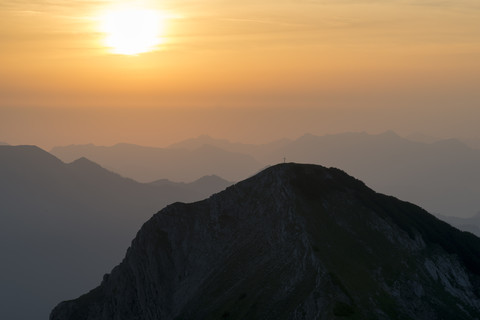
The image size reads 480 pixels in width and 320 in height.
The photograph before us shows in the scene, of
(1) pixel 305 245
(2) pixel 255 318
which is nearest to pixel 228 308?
(2) pixel 255 318

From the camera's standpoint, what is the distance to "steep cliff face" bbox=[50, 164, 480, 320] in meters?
119

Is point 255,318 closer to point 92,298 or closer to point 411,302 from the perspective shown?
point 411,302

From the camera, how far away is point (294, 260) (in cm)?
13062

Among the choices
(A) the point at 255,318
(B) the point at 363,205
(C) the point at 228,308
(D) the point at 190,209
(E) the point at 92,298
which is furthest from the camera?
(E) the point at 92,298

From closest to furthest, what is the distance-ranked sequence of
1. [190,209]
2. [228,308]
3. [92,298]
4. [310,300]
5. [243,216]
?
1. [310,300]
2. [228,308]
3. [243,216]
4. [190,209]
5. [92,298]

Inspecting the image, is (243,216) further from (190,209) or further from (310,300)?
(310,300)

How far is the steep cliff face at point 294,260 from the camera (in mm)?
119250

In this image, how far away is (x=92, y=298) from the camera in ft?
643

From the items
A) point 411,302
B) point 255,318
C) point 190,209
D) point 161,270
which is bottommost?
point 411,302

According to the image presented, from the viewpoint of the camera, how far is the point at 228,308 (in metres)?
130

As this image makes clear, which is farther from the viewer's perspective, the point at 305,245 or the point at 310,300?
the point at 305,245

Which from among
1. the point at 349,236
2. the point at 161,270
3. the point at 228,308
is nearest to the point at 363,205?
the point at 349,236

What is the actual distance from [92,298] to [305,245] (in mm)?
90982

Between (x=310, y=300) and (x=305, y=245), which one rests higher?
(x=305, y=245)
